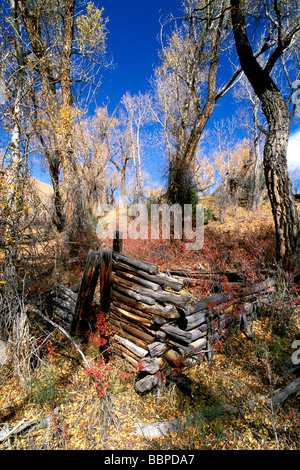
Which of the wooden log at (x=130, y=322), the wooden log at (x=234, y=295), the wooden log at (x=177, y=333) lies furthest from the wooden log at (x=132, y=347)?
the wooden log at (x=234, y=295)

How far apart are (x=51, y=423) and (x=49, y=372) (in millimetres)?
795

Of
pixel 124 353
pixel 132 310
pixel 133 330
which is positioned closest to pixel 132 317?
pixel 132 310

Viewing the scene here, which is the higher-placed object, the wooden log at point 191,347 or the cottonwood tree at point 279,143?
the cottonwood tree at point 279,143

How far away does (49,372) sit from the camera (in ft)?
11.1

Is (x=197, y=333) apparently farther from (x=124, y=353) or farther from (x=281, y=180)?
(x=281, y=180)

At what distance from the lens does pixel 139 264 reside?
355 cm

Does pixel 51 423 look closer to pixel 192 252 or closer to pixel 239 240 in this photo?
pixel 192 252

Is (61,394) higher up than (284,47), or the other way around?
(284,47)

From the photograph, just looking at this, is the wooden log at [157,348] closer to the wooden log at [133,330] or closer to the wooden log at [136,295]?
the wooden log at [133,330]

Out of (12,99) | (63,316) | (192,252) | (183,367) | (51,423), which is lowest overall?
(51,423)

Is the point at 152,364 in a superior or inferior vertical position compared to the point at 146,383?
superior

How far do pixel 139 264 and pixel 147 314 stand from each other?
0.83m

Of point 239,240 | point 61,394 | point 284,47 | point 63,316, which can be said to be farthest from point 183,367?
point 284,47

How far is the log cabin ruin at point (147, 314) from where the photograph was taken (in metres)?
3.39
